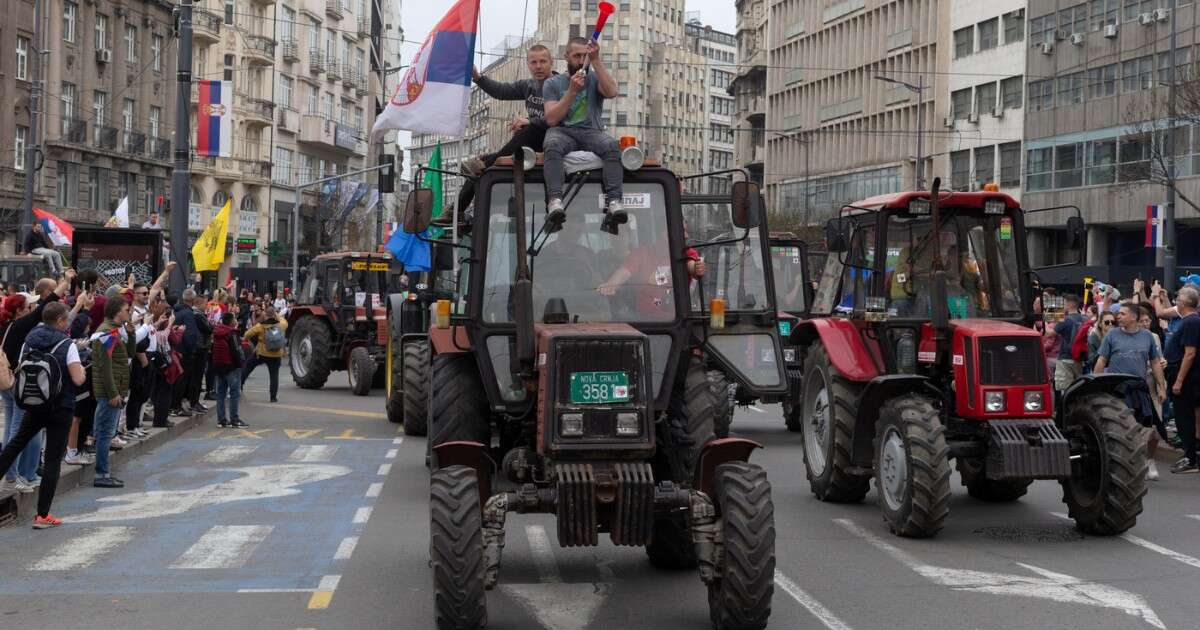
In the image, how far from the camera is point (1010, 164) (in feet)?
204

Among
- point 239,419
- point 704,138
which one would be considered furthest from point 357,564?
point 704,138

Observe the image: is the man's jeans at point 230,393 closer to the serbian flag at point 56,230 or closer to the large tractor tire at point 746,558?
the serbian flag at point 56,230

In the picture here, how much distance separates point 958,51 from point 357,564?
201ft

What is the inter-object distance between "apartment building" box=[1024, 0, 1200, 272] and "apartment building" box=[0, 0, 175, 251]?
33.8 meters

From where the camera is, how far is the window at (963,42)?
66750mm

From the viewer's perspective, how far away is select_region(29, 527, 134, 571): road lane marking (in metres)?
11.1

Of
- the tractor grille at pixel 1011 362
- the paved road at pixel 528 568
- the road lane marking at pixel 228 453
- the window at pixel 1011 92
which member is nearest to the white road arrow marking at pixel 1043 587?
the paved road at pixel 528 568

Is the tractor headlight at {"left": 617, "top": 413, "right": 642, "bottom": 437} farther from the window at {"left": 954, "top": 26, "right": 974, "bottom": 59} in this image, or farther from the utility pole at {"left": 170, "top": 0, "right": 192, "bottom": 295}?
the window at {"left": 954, "top": 26, "right": 974, "bottom": 59}

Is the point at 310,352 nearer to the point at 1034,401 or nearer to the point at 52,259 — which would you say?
→ the point at 52,259

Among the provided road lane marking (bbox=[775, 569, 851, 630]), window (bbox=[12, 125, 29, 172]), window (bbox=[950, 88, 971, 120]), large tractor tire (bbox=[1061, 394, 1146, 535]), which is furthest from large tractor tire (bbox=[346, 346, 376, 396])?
window (bbox=[950, 88, 971, 120])

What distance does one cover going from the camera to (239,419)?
23.3m

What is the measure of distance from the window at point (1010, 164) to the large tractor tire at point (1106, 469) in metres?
50.6

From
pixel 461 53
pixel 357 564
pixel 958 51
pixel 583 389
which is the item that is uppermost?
pixel 958 51

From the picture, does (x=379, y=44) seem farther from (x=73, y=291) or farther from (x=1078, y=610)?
(x=1078, y=610)
